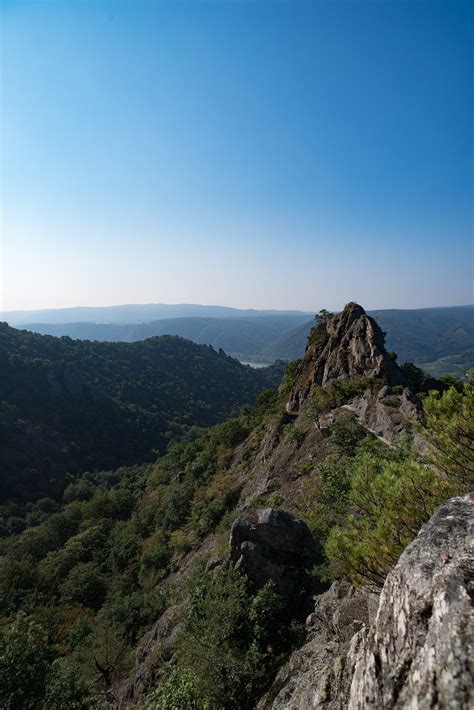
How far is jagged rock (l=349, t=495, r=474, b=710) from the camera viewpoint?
12.6 ft

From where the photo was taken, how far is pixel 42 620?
27938mm

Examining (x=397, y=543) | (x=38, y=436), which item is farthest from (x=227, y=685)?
(x=38, y=436)

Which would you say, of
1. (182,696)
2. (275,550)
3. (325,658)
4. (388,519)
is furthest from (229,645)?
(388,519)

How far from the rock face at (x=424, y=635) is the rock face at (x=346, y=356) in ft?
88.1

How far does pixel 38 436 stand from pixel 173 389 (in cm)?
5575

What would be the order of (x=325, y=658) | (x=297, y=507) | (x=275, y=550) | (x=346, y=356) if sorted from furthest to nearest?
(x=346, y=356) → (x=297, y=507) → (x=275, y=550) → (x=325, y=658)

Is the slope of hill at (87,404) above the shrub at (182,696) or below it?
below

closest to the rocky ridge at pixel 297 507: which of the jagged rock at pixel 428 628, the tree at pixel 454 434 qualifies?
the jagged rock at pixel 428 628

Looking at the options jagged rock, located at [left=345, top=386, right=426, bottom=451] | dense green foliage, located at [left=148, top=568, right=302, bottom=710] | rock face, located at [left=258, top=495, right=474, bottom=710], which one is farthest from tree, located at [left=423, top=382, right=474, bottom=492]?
jagged rock, located at [left=345, top=386, right=426, bottom=451]

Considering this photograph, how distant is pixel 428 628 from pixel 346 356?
35.4 meters

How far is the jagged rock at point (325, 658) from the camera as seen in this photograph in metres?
7.57

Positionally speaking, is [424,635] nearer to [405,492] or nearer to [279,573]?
[405,492]

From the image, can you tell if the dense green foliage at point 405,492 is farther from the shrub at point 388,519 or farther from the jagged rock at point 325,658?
the jagged rock at point 325,658

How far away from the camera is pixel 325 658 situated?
9258 millimetres
